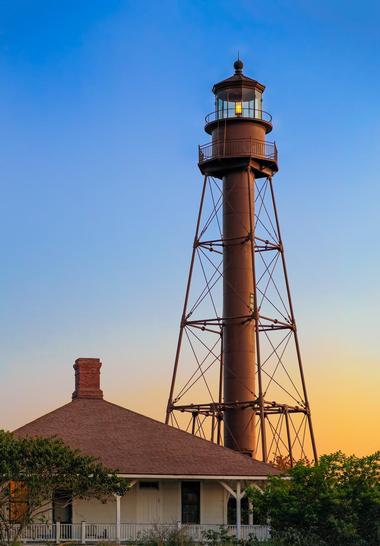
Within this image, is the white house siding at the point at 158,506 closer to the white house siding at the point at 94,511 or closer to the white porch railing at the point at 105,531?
the white house siding at the point at 94,511

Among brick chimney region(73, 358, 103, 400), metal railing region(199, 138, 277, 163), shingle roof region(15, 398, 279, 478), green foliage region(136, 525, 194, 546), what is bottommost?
green foliage region(136, 525, 194, 546)

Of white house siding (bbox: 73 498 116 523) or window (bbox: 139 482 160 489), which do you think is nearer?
white house siding (bbox: 73 498 116 523)

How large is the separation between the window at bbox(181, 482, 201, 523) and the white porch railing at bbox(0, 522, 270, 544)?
1.45 metres

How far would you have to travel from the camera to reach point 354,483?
4425cm

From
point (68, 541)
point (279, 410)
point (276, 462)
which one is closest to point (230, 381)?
point (279, 410)

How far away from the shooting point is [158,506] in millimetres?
49062

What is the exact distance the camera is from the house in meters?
47.7

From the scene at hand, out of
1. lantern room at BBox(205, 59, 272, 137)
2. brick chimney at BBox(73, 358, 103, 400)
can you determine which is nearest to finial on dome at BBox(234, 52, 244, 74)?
lantern room at BBox(205, 59, 272, 137)

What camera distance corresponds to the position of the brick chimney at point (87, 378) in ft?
174

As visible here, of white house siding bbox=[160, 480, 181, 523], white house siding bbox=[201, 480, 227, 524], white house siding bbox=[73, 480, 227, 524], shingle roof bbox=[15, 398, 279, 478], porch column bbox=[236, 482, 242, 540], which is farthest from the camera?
white house siding bbox=[201, 480, 227, 524]

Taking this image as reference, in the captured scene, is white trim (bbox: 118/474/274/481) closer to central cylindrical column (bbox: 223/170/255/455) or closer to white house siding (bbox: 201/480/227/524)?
white house siding (bbox: 201/480/227/524)

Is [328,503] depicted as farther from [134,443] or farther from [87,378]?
[87,378]

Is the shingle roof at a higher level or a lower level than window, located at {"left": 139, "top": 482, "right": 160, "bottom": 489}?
higher

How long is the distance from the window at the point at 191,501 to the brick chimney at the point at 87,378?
20.7ft
